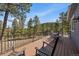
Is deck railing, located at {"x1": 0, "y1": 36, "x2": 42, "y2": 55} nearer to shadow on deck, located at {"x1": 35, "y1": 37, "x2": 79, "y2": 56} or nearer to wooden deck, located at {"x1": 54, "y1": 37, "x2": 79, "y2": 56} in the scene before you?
shadow on deck, located at {"x1": 35, "y1": 37, "x2": 79, "y2": 56}

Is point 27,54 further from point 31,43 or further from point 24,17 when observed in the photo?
point 24,17

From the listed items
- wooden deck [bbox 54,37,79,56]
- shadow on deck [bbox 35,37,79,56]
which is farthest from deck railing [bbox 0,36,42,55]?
wooden deck [bbox 54,37,79,56]

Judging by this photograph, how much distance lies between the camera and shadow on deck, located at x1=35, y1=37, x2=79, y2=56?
588cm

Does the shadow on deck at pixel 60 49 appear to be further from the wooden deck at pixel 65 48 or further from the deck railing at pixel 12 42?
the deck railing at pixel 12 42

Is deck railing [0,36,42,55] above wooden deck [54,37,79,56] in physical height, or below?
above

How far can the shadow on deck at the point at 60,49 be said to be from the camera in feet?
19.3

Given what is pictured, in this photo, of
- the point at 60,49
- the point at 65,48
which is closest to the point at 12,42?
the point at 60,49

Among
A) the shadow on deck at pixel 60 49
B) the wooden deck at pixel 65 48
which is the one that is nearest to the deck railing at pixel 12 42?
the shadow on deck at pixel 60 49

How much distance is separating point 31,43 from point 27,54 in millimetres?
252

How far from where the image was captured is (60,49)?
6.16 meters

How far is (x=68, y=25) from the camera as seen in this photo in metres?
6.29

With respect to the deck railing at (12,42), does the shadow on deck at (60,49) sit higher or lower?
lower

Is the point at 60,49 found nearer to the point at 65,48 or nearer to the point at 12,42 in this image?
the point at 65,48

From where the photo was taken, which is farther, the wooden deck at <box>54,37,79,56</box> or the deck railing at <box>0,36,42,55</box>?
the wooden deck at <box>54,37,79,56</box>
